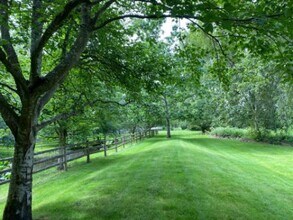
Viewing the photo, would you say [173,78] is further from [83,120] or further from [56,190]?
[83,120]

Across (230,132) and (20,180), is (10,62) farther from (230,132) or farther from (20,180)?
(230,132)

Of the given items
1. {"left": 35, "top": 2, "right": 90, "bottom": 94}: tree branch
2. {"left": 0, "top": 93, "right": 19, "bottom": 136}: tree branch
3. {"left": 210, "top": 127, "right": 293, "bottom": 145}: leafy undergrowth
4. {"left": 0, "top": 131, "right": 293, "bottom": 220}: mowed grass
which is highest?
{"left": 35, "top": 2, "right": 90, "bottom": 94}: tree branch

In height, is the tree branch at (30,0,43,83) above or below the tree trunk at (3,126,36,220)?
above

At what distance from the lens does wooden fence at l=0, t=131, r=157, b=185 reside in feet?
34.6

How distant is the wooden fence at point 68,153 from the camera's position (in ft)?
34.6

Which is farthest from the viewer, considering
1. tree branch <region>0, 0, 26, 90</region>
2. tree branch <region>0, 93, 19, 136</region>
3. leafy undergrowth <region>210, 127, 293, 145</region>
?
leafy undergrowth <region>210, 127, 293, 145</region>

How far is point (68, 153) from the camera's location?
12.7m

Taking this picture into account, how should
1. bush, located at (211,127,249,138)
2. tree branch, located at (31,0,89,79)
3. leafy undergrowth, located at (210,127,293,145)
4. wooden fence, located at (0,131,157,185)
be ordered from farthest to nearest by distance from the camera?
bush, located at (211,127,249,138)
leafy undergrowth, located at (210,127,293,145)
wooden fence, located at (0,131,157,185)
tree branch, located at (31,0,89,79)

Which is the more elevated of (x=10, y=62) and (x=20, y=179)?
(x=10, y=62)

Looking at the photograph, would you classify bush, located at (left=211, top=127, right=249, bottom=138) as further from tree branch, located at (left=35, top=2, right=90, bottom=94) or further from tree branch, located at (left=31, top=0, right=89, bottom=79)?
tree branch, located at (left=31, top=0, right=89, bottom=79)

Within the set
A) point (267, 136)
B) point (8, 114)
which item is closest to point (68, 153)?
point (8, 114)

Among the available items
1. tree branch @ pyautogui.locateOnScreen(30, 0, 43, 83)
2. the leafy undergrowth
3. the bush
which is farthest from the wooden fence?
the leafy undergrowth

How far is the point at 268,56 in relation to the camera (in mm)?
5785

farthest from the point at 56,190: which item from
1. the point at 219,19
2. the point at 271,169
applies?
the point at 271,169
